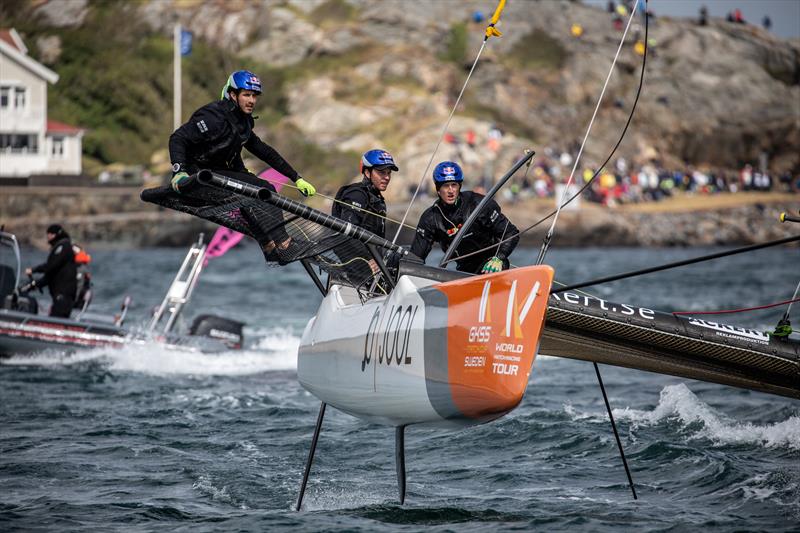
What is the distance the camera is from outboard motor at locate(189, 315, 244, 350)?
1566 cm

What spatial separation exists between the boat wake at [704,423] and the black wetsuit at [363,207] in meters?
3.18

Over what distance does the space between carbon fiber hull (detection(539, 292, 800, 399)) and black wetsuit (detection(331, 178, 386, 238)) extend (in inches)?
61.5

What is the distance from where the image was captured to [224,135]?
8.41 metres

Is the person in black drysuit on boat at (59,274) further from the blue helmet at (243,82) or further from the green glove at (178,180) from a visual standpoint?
the green glove at (178,180)

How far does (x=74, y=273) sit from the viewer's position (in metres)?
15.4

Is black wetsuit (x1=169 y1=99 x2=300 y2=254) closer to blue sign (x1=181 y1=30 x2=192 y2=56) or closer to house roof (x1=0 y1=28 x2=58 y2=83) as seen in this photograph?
blue sign (x1=181 y1=30 x2=192 y2=56)

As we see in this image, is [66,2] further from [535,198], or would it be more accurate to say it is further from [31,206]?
[535,198]

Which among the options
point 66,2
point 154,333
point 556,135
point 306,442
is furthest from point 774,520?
point 66,2

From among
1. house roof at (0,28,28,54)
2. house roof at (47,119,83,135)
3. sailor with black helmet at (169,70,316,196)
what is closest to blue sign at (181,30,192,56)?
house roof at (47,119,83,135)

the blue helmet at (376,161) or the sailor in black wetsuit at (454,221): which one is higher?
the blue helmet at (376,161)

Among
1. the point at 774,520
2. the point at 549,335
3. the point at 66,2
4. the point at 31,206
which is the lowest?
the point at 774,520

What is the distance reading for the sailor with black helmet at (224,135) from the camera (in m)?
8.23

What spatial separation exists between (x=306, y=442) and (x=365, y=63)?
5648cm

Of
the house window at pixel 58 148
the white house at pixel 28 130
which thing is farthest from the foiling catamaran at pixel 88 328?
the house window at pixel 58 148
